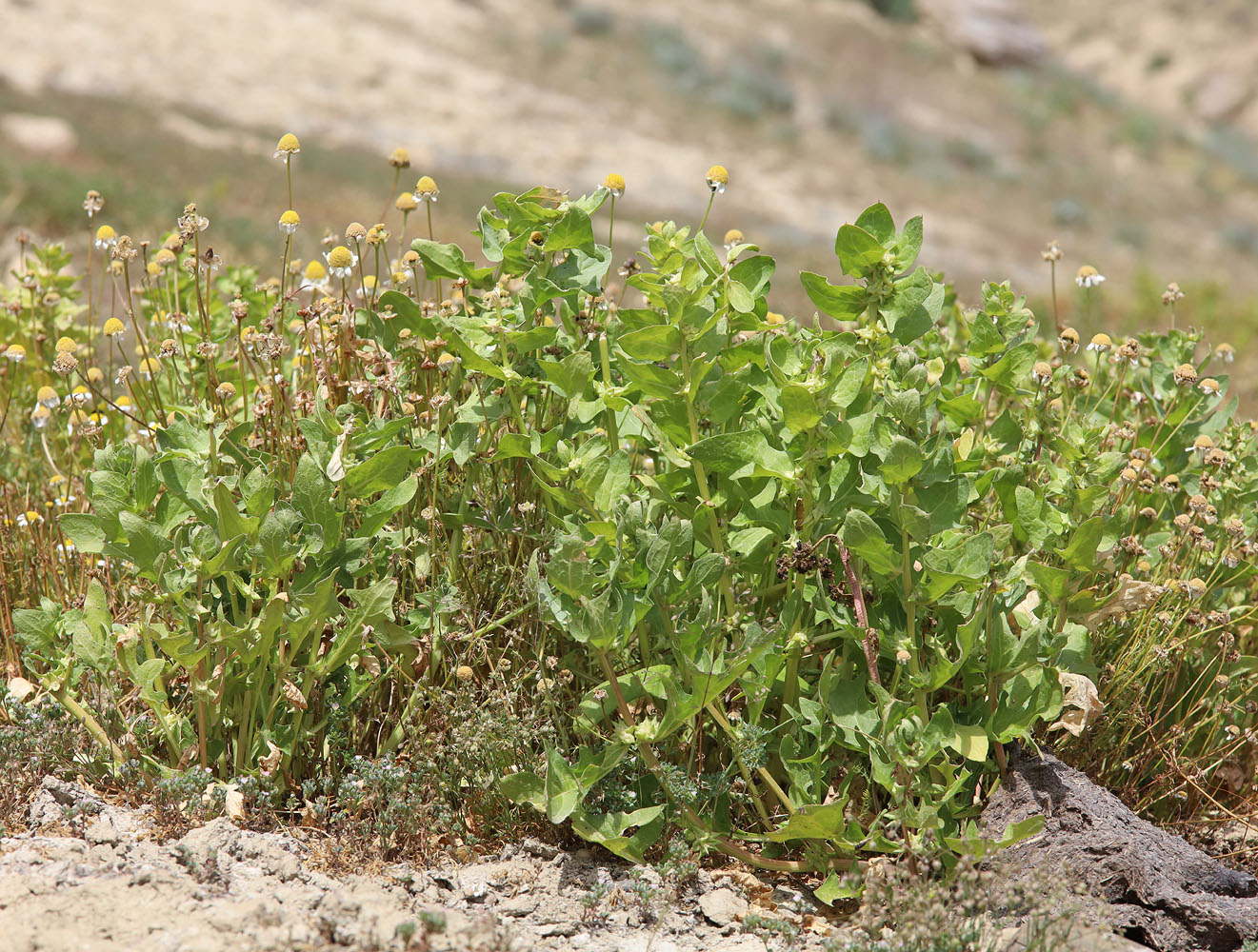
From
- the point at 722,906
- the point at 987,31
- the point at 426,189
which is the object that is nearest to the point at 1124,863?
the point at 722,906

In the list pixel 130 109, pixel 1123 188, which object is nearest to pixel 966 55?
pixel 1123 188

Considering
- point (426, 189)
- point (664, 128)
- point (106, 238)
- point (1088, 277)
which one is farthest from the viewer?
point (664, 128)

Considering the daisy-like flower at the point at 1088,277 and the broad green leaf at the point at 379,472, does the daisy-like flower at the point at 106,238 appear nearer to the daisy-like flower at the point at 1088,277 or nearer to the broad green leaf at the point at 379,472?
the broad green leaf at the point at 379,472

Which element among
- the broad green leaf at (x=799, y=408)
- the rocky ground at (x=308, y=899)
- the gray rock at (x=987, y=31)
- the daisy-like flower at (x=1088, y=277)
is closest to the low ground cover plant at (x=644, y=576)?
the broad green leaf at (x=799, y=408)

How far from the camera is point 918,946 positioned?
200cm

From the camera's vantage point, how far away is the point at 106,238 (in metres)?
2.96

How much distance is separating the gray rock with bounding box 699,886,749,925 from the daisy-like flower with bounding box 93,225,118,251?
6.95ft

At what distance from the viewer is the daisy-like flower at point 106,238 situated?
2846mm

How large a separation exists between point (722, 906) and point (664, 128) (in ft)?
78.0

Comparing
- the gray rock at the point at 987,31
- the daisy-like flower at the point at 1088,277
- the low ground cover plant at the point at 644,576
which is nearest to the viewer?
the low ground cover plant at the point at 644,576

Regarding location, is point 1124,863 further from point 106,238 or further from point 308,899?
point 106,238

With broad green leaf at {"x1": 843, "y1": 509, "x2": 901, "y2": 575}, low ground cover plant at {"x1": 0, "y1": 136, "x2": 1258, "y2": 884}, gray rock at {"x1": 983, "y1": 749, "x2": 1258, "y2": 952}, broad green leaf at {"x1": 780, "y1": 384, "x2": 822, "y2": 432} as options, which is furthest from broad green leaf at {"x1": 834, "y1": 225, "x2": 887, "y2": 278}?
gray rock at {"x1": 983, "y1": 749, "x2": 1258, "y2": 952}

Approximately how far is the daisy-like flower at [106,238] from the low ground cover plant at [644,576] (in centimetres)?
2

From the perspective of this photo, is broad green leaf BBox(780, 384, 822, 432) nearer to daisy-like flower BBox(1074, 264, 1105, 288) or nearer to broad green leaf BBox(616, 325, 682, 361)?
broad green leaf BBox(616, 325, 682, 361)
